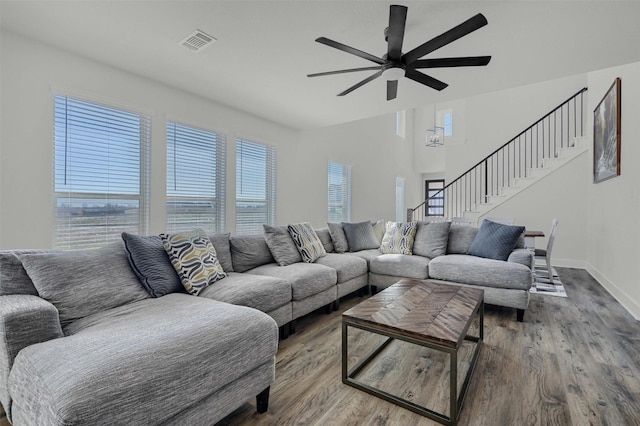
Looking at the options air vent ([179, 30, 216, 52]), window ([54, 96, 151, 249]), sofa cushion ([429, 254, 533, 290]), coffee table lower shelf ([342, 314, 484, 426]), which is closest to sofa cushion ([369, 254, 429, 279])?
sofa cushion ([429, 254, 533, 290])

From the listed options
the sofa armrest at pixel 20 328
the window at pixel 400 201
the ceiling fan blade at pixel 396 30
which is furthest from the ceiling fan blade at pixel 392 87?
the window at pixel 400 201

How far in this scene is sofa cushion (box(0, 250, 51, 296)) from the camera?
1.73 meters

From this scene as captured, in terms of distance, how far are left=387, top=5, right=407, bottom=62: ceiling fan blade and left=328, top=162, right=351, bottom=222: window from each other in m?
3.64

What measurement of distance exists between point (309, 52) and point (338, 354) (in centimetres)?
256

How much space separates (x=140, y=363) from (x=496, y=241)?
3608 millimetres

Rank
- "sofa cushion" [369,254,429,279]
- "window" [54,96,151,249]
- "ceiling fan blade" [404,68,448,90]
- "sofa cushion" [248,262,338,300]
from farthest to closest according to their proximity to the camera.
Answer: "sofa cushion" [369,254,429,279], "sofa cushion" [248,262,338,300], "window" [54,96,151,249], "ceiling fan blade" [404,68,448,90]

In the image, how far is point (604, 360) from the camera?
2.24 meters

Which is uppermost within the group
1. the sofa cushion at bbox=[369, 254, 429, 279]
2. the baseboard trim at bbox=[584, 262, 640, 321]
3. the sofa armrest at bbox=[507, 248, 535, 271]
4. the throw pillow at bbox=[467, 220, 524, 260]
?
the throw pillow at bbox=[467, 220, 524, 260]

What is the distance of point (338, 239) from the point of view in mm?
4324

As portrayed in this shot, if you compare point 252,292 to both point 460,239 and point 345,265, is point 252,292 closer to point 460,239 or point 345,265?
point 345,265

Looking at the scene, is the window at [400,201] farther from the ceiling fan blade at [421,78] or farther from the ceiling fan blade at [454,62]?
the ceiling fan blade at [454,62]

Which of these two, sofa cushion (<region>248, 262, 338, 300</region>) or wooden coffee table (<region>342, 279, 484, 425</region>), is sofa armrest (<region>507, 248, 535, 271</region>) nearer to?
wooden coffee table (<region>342, 279, 484, 425</region>)

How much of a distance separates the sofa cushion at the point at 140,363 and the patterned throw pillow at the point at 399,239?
271cm

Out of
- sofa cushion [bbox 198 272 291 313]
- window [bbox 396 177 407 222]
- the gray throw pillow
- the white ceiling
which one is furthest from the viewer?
window [bbox 396 177 407 222]
